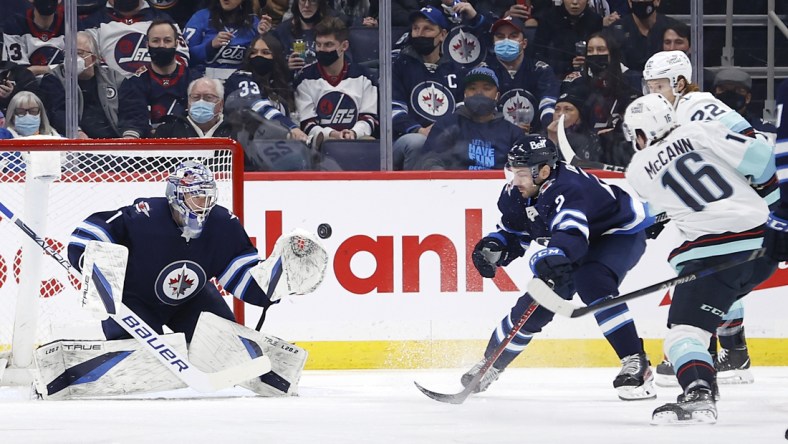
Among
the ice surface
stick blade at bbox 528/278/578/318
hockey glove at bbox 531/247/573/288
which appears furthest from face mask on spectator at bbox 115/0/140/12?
stick blade at bbox 528/278/578/318

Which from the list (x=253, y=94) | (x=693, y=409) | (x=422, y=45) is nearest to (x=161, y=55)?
(x=253, y=94)

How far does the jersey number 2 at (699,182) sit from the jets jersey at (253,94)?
91.6 inches

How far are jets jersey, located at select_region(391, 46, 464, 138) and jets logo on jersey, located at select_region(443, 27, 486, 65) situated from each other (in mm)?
31

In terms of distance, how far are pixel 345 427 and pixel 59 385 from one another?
1173 millimetres

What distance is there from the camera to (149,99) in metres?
5.38

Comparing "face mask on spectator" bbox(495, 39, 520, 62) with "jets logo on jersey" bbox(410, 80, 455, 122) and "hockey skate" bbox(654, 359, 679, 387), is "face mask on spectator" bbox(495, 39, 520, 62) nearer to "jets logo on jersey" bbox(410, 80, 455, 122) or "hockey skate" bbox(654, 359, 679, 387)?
"jets logo on jersey" bbox(410, 80, 455, 122)

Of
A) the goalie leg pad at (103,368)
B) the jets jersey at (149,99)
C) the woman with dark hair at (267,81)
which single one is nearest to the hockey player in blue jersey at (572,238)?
the goalie leg pad at (103,368)

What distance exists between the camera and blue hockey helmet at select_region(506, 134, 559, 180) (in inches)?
161

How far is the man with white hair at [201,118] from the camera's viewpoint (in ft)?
17.6

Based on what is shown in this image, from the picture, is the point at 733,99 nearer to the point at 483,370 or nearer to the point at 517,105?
the point at 517,105

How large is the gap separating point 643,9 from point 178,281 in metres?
2.40

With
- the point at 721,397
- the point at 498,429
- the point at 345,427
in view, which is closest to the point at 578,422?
the point at 498,429

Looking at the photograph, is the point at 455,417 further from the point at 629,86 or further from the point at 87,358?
the point at 629,86

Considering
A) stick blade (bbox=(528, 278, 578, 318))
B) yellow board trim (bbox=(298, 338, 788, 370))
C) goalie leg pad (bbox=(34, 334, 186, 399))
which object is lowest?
yellow board trim (bbox=(298, 338, 788, 370))
